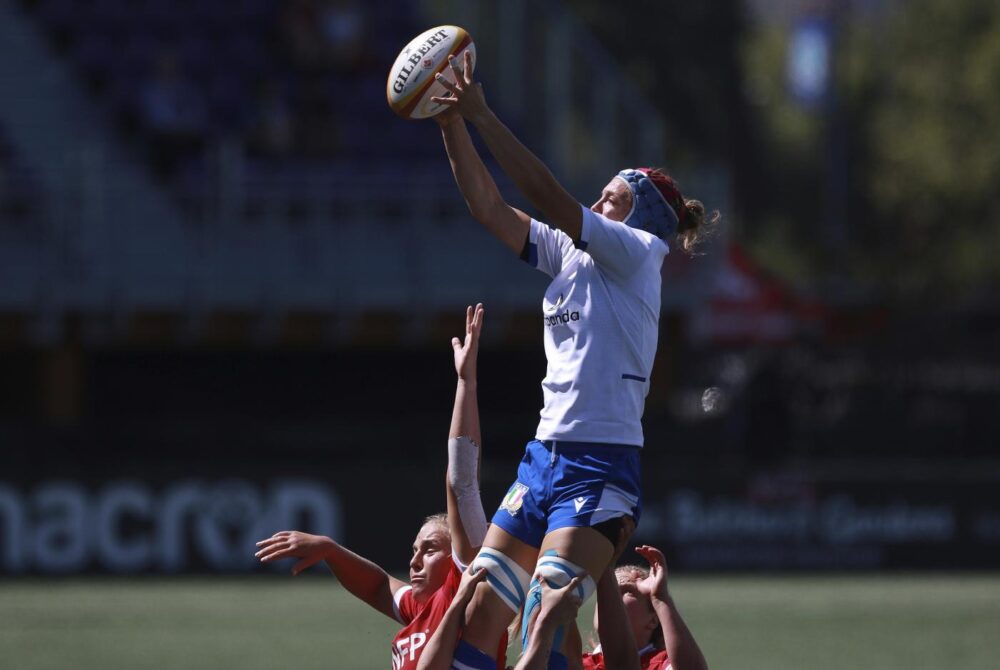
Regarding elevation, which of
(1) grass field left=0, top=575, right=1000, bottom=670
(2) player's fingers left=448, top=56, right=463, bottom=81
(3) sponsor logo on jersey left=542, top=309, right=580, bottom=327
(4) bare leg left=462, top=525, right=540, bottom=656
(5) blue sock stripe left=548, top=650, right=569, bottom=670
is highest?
(2) player's fingers left=448, top=56, right=463, bottom=81

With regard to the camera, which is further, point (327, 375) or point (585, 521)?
point (327, 375)

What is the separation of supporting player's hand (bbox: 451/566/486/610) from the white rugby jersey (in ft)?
1.58

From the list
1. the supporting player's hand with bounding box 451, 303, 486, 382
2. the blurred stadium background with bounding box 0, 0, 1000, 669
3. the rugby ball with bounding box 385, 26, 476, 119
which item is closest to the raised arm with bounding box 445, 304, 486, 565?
the supporting player's hand with bounding box 451, 303, 486, 382

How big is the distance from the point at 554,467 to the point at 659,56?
104ft

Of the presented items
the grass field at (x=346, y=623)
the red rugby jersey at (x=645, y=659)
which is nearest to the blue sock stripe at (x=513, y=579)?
the red rugby jersey at (x=645, y=659)

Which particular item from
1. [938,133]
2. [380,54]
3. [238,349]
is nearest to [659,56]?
[938,133]

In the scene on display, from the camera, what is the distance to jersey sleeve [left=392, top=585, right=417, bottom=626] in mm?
6414

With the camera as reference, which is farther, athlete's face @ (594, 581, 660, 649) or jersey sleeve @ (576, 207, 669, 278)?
athlete's face @ (594, 581, 660, 649)

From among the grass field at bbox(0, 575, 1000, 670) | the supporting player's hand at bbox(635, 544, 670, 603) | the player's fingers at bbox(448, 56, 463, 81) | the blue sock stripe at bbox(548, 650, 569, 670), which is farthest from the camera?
the grass field at bbox(0, 575, 1000, 670)

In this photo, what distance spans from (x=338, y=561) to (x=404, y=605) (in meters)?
0.28

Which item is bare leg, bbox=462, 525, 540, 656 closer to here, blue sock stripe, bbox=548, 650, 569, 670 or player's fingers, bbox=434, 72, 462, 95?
blue sock stripe, bbox=548, 650, 569, 670

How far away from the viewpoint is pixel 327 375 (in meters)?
18.3

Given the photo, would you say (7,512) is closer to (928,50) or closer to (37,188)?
(37,188)

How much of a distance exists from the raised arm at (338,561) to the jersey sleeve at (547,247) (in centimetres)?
125
